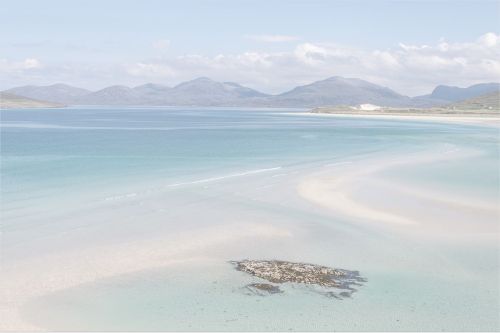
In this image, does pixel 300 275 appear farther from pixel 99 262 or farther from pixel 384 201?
pixel 384 201

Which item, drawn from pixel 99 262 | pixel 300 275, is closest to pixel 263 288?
pixel 300 275

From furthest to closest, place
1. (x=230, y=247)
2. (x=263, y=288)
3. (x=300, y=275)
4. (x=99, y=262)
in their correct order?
(x=230, y=247) → (x=99, y=262) → (x=300, y=275) → (x=263, y=288)

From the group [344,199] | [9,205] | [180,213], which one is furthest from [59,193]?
[344,199]

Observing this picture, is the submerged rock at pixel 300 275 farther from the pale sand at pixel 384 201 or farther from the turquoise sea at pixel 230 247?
the pale sand at pixel 384 201

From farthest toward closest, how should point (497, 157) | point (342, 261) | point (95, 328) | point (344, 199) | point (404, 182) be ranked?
1. point (497, 157)
2. point (404, 182)
3. point (344, 199)
4. point (342, 261)
5. point (95, 328)

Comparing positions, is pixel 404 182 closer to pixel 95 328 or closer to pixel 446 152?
pixel 446 152

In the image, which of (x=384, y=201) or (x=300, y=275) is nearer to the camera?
(x=300, y=275)
